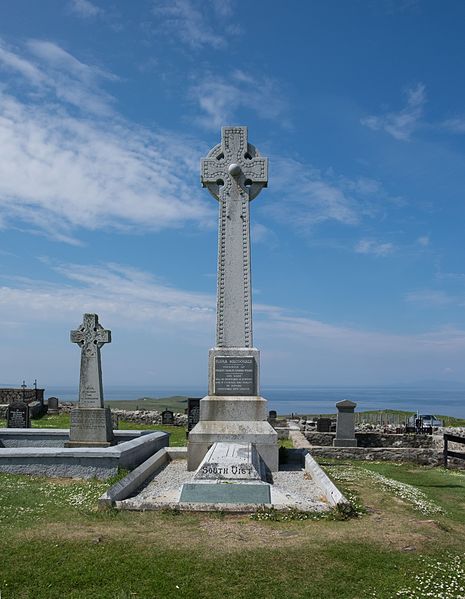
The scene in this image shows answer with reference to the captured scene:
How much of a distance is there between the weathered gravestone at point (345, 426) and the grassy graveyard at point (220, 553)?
1060 cm

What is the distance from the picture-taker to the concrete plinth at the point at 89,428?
13.4 meters

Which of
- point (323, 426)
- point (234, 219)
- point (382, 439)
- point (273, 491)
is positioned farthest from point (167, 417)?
point (273, 491)

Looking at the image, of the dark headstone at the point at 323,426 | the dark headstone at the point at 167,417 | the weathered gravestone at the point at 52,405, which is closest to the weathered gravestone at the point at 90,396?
the dark headstone at the point at 323,426

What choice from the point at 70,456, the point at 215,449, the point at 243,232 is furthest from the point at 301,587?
the point at 243,232

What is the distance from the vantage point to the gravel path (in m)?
7.42

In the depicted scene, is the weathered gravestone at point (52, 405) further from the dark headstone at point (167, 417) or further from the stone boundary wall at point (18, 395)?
the dark headstone at point (167, 417)

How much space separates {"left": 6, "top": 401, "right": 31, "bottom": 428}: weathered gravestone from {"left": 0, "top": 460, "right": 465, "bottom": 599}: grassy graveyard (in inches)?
448

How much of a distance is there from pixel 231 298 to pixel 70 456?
15.5ft

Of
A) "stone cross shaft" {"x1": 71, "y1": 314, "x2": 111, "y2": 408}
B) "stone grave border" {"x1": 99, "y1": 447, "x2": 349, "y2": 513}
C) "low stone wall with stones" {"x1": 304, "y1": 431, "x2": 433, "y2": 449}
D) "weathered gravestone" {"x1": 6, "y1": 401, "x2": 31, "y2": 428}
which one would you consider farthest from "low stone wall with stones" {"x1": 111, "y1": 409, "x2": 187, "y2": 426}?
"stone grave border" {"x1": 99, "y1": 447, "x2": 349, "y2": 513}

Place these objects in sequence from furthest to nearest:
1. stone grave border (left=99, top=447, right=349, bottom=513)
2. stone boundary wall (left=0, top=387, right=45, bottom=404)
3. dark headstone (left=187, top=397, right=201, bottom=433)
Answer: stone boundary wall (left=0, top=387, right=45, bottom=404), dark headstone (left=187, top=397, right=201, bottom=433), stone grave border (left=99, top=447, right=349, bottom=513)

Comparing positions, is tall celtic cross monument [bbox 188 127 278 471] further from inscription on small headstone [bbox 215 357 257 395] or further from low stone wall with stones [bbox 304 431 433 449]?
low stone wall with stones [bbox 304 431 433 449]

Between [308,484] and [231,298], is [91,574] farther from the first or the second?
[231,298]

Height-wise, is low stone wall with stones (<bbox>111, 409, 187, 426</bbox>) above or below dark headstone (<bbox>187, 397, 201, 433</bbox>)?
below

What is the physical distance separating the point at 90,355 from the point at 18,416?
6723 mm
